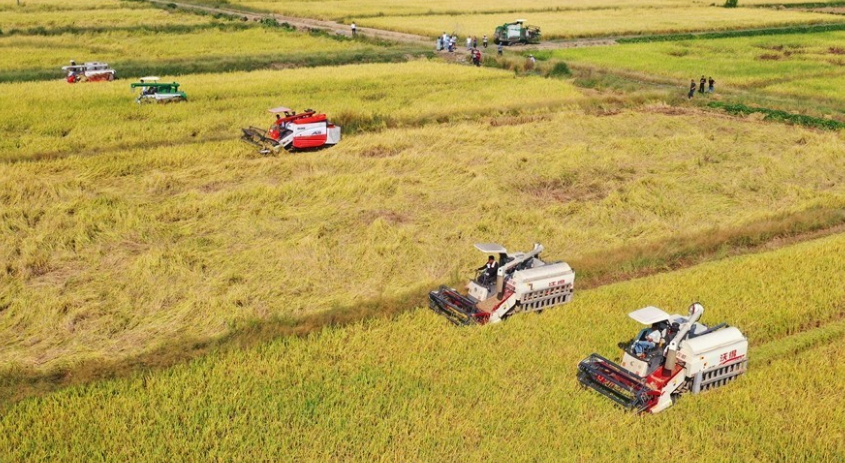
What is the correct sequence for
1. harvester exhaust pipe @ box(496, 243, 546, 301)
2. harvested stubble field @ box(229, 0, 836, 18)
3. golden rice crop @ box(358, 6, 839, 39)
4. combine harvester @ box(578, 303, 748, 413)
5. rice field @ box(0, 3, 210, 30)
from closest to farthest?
combine harvester @ box(578, 303, 748, 413) < harvester exhaust pipe @ box(496, 243, 546, 301) < rice field @ box(0, 3, 210, 30) < golden rice crop @ box(358, 6, 839, 39) < harvested stubble field @ box(229, 0, 836, 18)

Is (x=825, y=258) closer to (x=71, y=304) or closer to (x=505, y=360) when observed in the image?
(x=505, y=360)

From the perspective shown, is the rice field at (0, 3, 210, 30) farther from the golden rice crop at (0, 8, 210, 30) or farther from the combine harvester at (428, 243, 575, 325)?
the combine harvester at (428, 243, 575, 325)

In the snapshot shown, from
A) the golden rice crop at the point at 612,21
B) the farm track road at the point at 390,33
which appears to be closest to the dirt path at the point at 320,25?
the farm track road at the point at 390,33

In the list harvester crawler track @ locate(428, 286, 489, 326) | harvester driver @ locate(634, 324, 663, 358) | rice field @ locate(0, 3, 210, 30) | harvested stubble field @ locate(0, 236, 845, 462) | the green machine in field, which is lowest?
harvested stubble field @ locate(0, 236, 845, 462)

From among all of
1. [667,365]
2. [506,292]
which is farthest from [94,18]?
[667,365]

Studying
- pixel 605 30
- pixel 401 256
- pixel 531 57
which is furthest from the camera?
pixel 605 30

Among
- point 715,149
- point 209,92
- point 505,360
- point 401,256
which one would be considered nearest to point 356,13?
point 209,92

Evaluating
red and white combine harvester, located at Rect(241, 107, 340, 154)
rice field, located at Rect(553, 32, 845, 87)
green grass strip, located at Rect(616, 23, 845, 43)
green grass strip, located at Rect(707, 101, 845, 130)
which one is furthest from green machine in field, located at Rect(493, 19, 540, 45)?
red and white combine harvester, located at Rect(241, 107, 340, 154)
